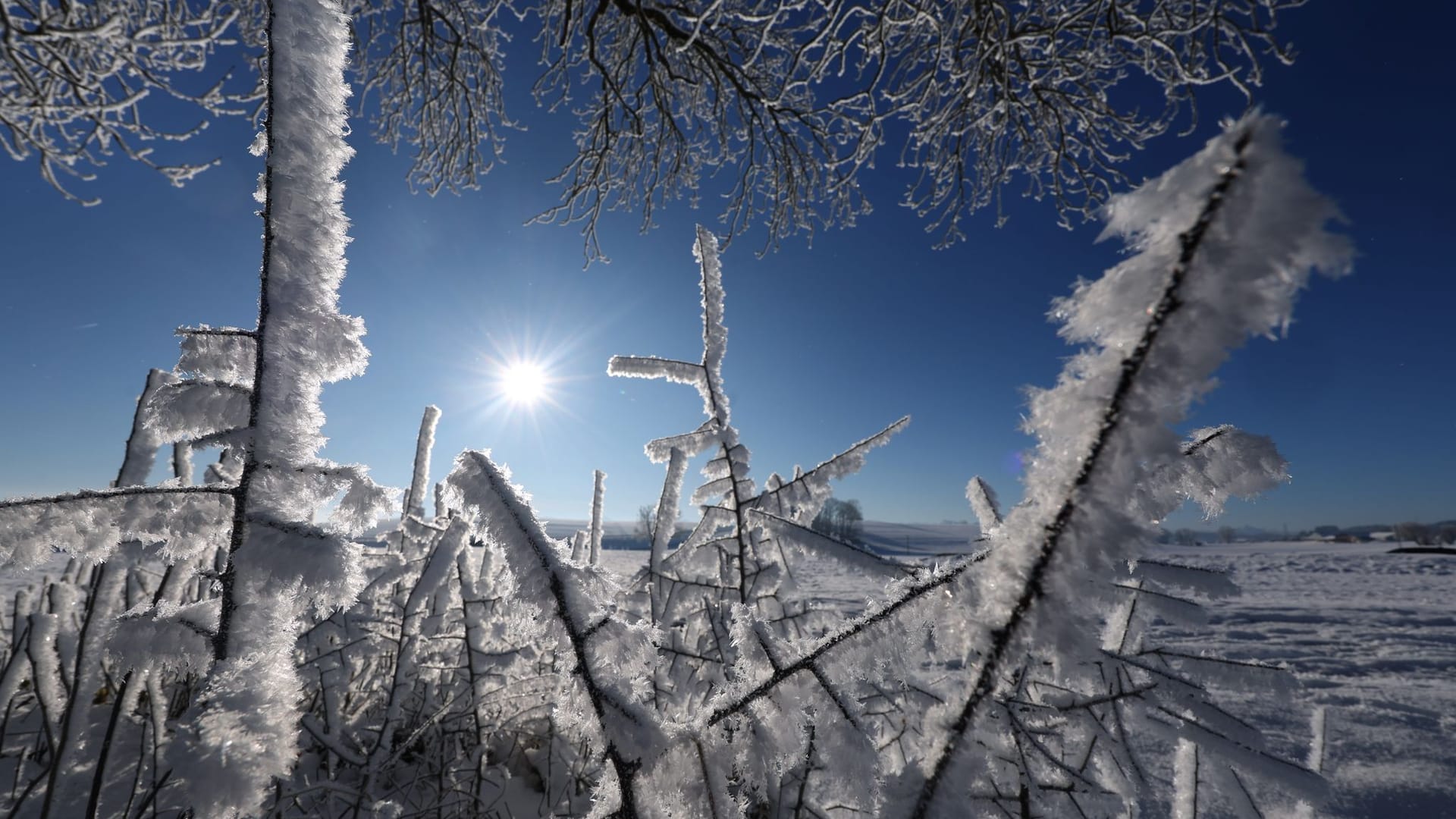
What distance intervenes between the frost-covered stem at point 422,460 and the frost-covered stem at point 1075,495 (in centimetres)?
372

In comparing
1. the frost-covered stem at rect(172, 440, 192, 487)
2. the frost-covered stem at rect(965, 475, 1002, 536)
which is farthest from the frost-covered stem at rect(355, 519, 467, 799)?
the frost-covered stem at rect(965, 475, 1002, 536)

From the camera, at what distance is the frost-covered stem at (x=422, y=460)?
3518mm

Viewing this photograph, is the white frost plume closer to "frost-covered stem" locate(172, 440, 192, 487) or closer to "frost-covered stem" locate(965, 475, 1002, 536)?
"frost-covered stem" locate(965, 475, 1002, 536)

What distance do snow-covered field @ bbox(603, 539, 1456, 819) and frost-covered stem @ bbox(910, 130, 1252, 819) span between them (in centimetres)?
104

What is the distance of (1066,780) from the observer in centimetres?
120

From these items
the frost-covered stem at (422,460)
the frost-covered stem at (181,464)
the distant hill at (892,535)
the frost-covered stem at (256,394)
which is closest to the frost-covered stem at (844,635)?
the frost-covered stem at (256,394)

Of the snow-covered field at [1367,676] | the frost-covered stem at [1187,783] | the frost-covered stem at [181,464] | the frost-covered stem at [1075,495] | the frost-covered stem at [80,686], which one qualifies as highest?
the frost-covered stem at [181,464]

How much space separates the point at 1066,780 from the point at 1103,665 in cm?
31

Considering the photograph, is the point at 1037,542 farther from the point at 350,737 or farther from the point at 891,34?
the point at 891,34

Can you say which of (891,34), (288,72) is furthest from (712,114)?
(288,72)

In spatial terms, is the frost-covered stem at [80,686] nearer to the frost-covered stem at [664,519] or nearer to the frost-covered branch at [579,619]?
the frost-covered branch at [579,619]

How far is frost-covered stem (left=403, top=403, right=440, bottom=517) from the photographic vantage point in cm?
352

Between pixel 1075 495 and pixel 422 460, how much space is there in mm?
Answer: 3982

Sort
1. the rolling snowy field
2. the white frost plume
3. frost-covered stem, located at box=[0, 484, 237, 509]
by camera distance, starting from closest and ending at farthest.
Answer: the white frost plume < frost-covered stem, located at box=[0, 484, 237, 509] < the rolling snowy field
